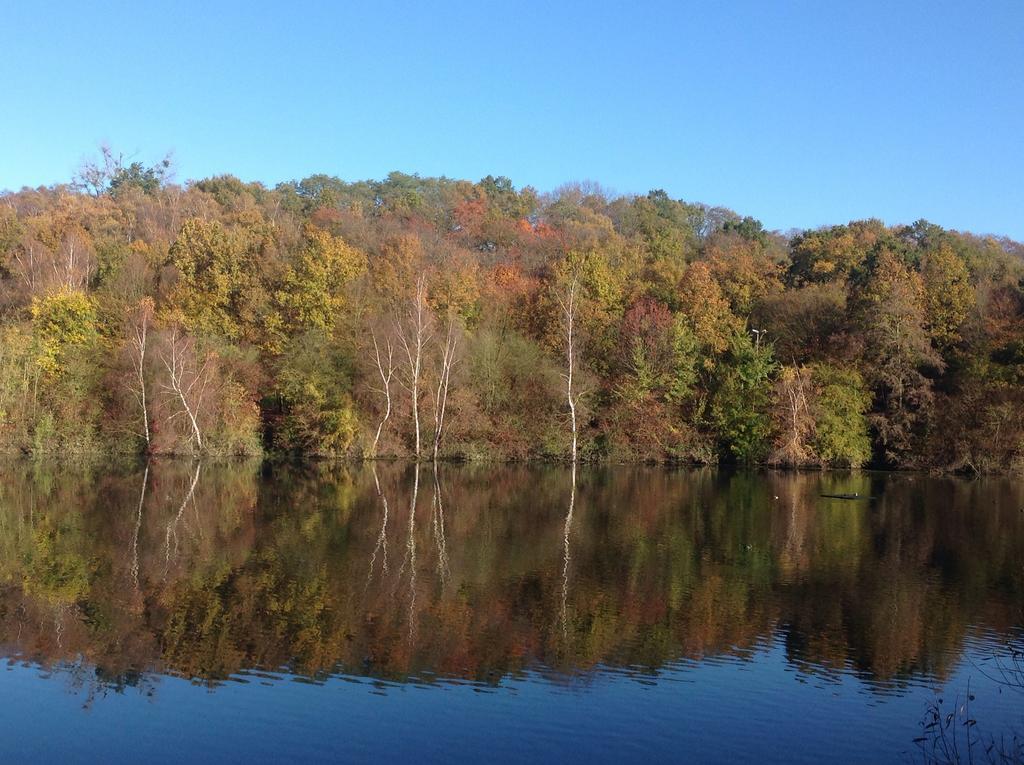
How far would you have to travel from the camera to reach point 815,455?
150ft

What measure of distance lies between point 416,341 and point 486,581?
A: 28661 mm

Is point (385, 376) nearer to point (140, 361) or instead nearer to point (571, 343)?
point (571, 343)

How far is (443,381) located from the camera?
4684cm

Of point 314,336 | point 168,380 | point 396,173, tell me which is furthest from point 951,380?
point 396,173

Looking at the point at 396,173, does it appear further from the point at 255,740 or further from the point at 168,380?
the point at 255,740

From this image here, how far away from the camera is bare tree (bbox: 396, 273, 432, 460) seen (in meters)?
45.9

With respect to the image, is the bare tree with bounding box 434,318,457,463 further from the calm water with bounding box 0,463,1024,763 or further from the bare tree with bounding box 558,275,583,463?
the calm water with bounding box 0,463,1024,763

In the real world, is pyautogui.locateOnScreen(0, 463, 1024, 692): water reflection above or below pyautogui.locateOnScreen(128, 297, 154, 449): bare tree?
below

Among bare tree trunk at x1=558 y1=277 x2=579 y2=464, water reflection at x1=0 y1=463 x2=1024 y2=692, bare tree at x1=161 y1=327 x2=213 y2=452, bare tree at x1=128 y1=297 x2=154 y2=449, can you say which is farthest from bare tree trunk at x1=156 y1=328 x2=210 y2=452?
bare tree trunk at x1=558 y1=277 x2=579 y2=464

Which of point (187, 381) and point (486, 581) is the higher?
point (187, 381)

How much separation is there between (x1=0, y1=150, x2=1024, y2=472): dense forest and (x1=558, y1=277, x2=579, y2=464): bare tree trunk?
230 millimetres

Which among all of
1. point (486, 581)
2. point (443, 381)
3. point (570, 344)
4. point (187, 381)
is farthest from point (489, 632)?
point (570, 344)

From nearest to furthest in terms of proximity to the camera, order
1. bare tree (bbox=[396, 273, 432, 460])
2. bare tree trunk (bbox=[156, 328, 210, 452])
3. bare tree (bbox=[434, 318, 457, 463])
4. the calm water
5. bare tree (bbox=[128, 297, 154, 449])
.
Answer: the calm water → bare tree trunk (bbox=[156, 328, 210, 452]) → bare tree (bbox=[128, 297, 154, 449]) → bare tree (bbox=[396, 273, 432, 460]) → bare tree (bbox=[434, 318, 457, 463])

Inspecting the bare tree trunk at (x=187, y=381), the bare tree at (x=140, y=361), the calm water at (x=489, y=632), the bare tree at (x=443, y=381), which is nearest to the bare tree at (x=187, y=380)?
the bare tree trunk at (x=187, y=381)
